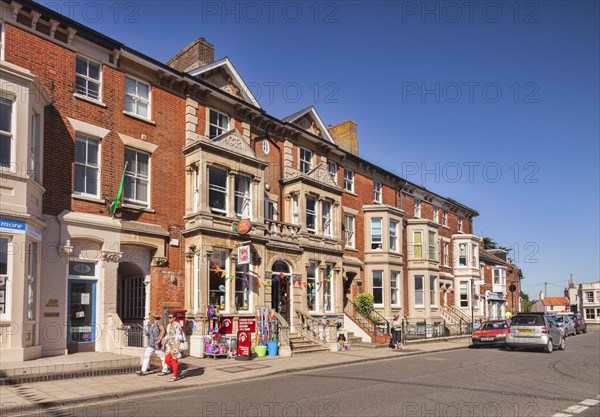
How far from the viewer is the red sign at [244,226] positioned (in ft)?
68.8

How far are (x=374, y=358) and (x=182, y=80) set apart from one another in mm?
12969

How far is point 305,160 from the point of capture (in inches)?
1095

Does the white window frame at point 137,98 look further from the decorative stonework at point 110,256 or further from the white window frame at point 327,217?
the white window frame at point 327,217

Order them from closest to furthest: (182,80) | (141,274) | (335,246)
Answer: (141,274) → (182,80) → (335,246)

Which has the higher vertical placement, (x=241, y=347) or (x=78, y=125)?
(x=78, y=125)

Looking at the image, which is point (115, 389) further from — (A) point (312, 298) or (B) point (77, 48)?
(A) point (312, 298)

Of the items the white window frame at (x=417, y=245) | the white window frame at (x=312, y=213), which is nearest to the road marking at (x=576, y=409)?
the white window frame at (x=312, y=213)

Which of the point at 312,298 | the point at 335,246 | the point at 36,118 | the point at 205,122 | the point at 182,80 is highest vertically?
the point at 182,80

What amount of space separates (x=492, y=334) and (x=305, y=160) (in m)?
12.6

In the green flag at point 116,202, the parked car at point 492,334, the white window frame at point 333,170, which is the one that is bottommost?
the parked car at point 492,334

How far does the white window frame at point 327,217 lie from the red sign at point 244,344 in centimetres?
1002

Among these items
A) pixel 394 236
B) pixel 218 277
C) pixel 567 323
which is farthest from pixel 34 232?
pixel 567 323

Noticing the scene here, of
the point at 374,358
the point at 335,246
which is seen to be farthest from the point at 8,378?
the point at 335,246

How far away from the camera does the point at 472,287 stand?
4125cm
